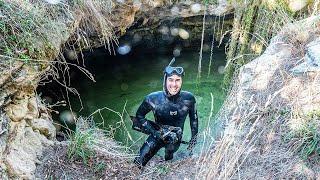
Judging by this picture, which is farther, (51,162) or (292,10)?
(292,10)

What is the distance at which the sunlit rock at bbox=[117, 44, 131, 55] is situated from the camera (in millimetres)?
8117

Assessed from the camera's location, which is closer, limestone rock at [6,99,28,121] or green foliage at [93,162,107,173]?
limestone rock at [6,99,28,121]

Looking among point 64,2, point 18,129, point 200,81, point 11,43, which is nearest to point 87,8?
point 64,2

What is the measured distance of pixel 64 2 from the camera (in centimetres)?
468

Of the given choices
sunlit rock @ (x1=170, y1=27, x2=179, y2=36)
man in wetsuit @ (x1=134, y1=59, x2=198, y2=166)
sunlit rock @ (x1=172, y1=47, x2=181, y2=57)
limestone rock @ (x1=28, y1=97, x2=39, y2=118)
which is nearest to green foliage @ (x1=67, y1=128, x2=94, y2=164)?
limestone rock @ (x1=28, y1=97, x2=39, y2=118)

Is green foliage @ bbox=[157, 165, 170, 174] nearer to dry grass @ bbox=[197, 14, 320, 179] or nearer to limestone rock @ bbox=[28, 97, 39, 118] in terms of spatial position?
dry grass @ bbox=[197, 14, 320, 179]

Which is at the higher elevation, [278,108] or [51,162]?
[278,108]

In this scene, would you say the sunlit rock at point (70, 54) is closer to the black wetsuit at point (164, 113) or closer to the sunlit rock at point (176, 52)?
the black wetsuit at point (164, 113)

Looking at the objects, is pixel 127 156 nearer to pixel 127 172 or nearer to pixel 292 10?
pixel 127 172

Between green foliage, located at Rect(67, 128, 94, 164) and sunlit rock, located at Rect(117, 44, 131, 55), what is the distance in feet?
14.2

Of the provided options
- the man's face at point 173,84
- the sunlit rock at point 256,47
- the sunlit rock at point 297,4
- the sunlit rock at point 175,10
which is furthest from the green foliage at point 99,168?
the sunlit rock at point 175,10

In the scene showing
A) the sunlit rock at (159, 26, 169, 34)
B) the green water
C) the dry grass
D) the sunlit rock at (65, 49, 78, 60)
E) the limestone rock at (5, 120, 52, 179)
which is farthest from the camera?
the sunlit rock at (159, 26, 169, 34)

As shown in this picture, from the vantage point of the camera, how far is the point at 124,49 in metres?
8.20

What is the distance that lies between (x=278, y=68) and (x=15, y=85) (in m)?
2.72
